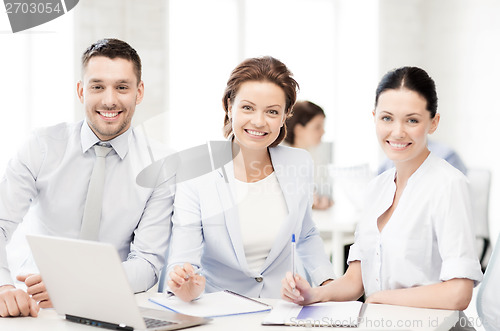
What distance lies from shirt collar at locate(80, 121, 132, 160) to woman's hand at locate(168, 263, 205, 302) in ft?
2.04

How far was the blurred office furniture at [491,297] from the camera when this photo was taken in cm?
174

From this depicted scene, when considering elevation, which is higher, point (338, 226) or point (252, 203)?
point (252, 203)

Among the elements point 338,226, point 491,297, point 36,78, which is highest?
point 36,78

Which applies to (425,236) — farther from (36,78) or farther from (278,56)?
(278,56)

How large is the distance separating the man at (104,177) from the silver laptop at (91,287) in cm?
55

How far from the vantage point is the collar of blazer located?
206cm

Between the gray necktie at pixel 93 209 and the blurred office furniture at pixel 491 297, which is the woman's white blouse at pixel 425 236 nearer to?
the blurred office furniture at pixel 491 297

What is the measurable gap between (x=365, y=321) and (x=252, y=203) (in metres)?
0.74

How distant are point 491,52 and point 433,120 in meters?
3.59

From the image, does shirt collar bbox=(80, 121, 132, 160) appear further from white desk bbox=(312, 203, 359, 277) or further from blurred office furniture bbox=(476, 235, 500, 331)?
white desk bbox=(312, 203, 359, 277)

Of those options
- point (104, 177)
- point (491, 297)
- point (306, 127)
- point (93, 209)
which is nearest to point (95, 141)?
point (104, 177)

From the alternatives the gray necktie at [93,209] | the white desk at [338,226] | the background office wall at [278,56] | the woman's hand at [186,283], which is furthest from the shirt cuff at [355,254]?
the background office wall at [278,56]

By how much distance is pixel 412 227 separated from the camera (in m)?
1.75

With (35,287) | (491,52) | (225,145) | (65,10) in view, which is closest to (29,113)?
(65,10)
